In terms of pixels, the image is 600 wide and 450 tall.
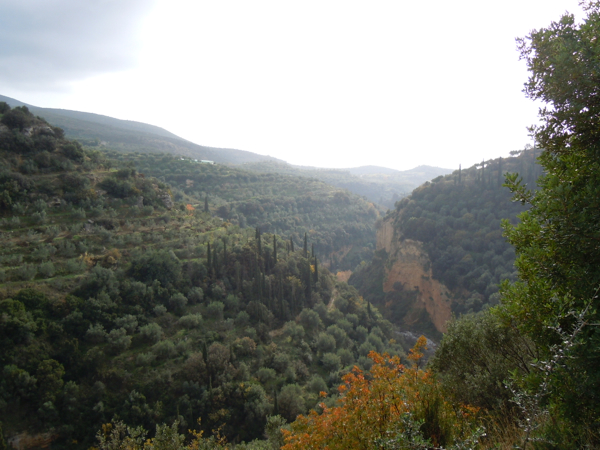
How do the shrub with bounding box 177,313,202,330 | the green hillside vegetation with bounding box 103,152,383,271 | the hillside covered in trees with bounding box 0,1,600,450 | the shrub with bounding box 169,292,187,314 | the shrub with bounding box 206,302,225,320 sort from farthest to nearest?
the green hillside vegetation with bounding box 103,152,383,271
the shrub with bounding box 206,302,225,320
the shrub with bounding box 169,292,187,314
the shrub with bounding box 177,313,202,330
the hillside covered in trees with bounding box 0,1,600,450

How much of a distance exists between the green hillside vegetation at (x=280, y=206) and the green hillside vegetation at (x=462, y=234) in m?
12.2

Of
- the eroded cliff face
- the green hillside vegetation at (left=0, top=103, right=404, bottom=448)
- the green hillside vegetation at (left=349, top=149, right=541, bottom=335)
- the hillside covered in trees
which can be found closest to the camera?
the hillside covered in trees

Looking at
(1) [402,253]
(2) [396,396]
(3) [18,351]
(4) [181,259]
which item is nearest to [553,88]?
(2) [396,396]

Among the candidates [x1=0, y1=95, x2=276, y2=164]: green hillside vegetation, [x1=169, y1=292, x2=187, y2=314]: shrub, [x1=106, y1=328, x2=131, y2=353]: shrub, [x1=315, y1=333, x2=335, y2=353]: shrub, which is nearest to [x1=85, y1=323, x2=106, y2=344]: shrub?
[x1=106, y1=328, x2=131, y2=353]: shrub

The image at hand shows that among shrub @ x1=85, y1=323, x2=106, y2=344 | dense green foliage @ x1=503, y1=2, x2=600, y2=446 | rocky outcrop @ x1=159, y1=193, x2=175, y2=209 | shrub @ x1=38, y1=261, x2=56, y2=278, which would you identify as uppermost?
dense green foliage @ x1=503, y1=2, x2=600, y2=446

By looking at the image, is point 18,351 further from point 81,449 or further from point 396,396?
point 396,396

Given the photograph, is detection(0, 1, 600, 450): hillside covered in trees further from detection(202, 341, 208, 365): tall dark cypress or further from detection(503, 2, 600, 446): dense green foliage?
detection(202, 341, 208, 365): tall dark cypress

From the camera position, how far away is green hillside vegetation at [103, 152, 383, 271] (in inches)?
2484

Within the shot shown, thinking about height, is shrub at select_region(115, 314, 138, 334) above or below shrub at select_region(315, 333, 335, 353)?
above

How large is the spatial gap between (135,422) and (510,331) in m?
18.2

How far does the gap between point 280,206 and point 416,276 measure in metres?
35.8

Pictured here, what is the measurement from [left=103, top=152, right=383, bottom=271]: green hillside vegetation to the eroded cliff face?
15086 millimetres

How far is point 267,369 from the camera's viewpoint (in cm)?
2081

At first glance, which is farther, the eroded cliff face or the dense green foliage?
the eroded cliff face
